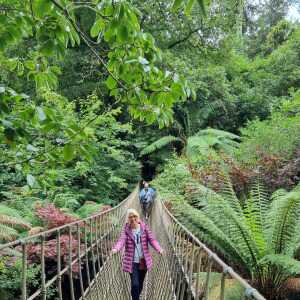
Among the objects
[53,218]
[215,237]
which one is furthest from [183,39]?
[215,237]

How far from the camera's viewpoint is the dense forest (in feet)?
5.66

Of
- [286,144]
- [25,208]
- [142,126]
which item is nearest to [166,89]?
[25,208]

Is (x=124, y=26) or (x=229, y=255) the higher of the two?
(x=124, y=26)

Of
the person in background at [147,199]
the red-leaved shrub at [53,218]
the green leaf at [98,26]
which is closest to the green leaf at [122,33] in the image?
the green leaf at [98,26]

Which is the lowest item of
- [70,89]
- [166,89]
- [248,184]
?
[248,184]

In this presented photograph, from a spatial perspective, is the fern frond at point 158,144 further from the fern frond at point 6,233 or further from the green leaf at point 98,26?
the green leaf at point 98,26

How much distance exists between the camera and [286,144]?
7.64 m

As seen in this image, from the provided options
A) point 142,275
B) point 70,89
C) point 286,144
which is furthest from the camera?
point 70,89

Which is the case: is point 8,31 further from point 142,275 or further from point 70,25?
point 142,275

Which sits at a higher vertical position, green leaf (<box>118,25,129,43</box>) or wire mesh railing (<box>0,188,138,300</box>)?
green leaf (<box>118,25,129,43</box>)

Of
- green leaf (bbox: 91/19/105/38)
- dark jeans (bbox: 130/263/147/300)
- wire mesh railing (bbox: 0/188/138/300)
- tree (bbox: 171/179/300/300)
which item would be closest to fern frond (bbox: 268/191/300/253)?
tree (bbox: 171/179/300/300)

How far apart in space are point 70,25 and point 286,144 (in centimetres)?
652

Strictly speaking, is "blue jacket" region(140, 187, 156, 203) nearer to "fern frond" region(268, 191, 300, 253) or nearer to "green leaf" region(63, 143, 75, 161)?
"fern frond" region(268, 191, 300, 253)

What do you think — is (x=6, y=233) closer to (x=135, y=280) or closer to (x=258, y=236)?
(x=135, y=280)
